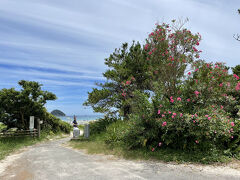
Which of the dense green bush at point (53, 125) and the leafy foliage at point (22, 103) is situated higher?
the leafy foliage at point (22, 103)

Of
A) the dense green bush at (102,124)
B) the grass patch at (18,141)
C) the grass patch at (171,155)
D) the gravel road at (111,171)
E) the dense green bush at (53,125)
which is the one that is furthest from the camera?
the dense green bush at (53,125)

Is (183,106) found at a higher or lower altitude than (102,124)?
higher

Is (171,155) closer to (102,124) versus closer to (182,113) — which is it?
(182,113)

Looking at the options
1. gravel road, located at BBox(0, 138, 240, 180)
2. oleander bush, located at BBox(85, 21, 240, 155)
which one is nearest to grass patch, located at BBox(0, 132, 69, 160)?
gravel road, located at BBox(0, 138, 240, 180)

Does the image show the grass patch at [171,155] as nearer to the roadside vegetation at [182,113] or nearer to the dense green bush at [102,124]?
the roadside vegetation at [182,113]

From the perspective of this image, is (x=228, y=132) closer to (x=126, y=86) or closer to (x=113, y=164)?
(x=113, y=164)

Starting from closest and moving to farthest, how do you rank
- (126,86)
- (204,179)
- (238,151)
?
(204,179) → (238,151) → (126,86)

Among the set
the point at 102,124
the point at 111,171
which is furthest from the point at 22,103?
the point at 111,171

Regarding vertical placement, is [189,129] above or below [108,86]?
below

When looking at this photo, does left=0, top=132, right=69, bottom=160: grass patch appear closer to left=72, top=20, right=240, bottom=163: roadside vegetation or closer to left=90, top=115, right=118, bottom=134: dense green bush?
left=90, top=115, right=118, bottom=134: dense green bush

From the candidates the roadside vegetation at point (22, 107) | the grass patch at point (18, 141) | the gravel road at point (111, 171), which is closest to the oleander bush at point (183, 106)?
the gravel road at point (111, 171)

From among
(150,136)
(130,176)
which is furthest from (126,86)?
(130,176)

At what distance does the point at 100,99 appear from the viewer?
15.1 m

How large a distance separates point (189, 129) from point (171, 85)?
252cm
